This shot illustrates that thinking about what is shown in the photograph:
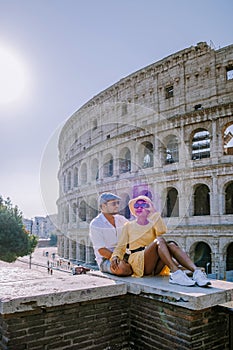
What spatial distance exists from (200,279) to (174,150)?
19026 mm

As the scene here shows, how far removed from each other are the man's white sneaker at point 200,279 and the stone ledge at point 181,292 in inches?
1.7

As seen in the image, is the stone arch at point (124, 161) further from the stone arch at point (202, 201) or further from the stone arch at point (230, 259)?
the stone arch at point (230, 259)

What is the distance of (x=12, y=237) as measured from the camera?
25062 mm

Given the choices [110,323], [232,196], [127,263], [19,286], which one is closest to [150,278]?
[127,263]

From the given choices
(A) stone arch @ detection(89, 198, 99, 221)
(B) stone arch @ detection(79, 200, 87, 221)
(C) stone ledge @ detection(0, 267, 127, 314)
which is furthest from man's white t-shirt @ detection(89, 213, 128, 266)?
(B) stone arch @ detection(79, 200, 87, 221)

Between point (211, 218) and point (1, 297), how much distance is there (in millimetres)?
16497

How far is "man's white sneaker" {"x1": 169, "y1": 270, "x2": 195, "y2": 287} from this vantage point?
2.84 m

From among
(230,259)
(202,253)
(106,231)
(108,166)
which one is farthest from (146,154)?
(106,231)

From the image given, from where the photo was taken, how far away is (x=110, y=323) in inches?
118

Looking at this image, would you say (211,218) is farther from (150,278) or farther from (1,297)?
(1,297)

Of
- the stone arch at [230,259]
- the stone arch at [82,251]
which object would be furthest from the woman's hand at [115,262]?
the stone arch at [82,251]

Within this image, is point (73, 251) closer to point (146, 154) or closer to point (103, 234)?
point (146, 154)

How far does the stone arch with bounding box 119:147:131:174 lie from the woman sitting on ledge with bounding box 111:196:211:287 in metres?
19.6

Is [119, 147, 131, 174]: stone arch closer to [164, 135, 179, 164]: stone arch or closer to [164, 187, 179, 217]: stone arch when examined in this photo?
[164, 135, 179, 164]: stone arch
